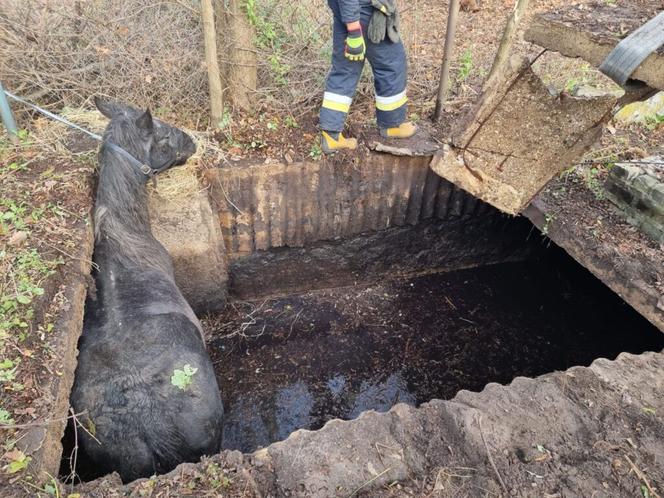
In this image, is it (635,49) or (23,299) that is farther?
(23,299)

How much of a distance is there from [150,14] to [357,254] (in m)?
3.78

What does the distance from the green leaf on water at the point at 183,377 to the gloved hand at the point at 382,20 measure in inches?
125

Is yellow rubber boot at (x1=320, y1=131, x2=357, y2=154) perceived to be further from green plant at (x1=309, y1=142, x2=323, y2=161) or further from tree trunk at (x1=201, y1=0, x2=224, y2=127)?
tree trunk at (x1=201, y1=0, x2=224, y2=127)

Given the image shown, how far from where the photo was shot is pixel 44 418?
2.45 metres

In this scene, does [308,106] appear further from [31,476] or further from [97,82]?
[31,476]

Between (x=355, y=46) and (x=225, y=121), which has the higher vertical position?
(x=355, y=46)

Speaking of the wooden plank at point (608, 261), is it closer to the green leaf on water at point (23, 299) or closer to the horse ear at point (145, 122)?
the horse ear at point (145, 122)

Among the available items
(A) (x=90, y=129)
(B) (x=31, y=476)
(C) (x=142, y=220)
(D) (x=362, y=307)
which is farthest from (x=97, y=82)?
(B) (x=31, y=476)

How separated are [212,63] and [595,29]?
3.30 m

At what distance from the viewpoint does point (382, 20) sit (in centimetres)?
416

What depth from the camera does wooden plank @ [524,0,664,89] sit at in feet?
10.1

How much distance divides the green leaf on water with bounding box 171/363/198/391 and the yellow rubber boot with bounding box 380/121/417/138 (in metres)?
3.25

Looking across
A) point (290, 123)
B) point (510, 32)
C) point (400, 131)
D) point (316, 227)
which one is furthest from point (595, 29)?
point (316, 227)

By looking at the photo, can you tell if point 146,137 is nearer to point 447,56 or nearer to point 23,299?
point 23,299
